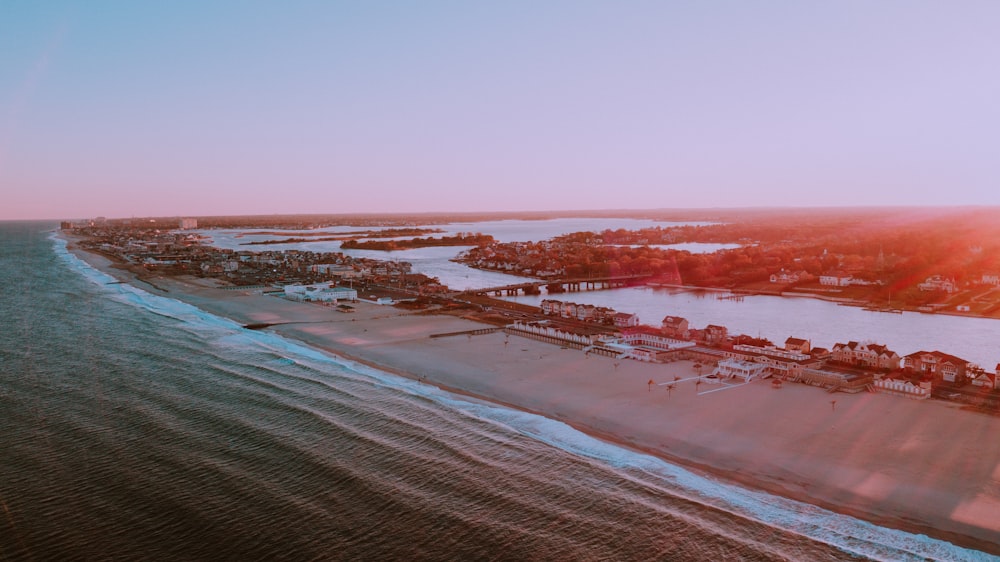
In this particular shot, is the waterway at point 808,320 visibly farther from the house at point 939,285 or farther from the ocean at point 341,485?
the ocean at point 341,485

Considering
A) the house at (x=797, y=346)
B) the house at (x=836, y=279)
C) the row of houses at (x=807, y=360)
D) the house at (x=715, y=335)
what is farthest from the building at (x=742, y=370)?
the house at (x=836, y=279)

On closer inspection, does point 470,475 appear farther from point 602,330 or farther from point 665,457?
point 602,330

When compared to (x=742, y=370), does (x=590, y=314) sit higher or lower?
lower

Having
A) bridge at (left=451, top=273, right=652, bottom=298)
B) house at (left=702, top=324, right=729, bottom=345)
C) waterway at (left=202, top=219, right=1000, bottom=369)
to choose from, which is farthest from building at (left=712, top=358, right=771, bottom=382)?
bridge at (left=451, top=273, right=652, bottom=298)

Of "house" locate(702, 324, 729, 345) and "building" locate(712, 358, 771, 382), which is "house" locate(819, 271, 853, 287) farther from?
"building" locate(712, 358, 771, 382)

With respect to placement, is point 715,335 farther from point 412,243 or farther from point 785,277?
point 412,243

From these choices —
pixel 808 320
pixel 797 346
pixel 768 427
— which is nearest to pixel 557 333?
pixel 797 346
